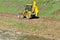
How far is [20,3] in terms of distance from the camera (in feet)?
208

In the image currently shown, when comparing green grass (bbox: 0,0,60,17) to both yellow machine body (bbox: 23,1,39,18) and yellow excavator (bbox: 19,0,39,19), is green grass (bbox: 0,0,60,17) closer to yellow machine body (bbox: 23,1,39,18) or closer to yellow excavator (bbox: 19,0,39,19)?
yellow excavator (bbox: 19,0,39,19)

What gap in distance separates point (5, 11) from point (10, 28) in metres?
20.9

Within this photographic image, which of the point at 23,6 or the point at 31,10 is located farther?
the point at 23,6

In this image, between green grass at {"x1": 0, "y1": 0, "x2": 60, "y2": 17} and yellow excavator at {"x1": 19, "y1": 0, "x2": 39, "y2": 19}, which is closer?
yellow excavator at {"x1": 19, "y1": 0, "x2": 39, "y2": 19}

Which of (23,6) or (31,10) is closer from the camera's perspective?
(31,10)

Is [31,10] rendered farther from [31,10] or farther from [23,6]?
[23,6]

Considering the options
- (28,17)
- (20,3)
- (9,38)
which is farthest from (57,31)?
(20,3)

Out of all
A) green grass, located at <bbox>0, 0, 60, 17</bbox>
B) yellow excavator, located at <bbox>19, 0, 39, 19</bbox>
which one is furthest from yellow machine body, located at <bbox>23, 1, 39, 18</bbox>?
green grass, located at <bbox>0, 0, 60, 17</bbox>

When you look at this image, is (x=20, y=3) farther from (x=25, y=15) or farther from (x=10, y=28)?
(x=10, y=28)

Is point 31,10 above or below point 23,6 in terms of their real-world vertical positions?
above

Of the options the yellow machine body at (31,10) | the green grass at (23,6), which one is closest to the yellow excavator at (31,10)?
the yellow machine body at (31,10)

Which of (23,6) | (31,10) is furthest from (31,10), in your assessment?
(23,6)

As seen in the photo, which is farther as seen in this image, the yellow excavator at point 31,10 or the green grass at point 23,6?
the green grass at point 23,6

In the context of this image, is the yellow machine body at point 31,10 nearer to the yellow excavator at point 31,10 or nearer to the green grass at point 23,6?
the yellow excavator at point 31,10
